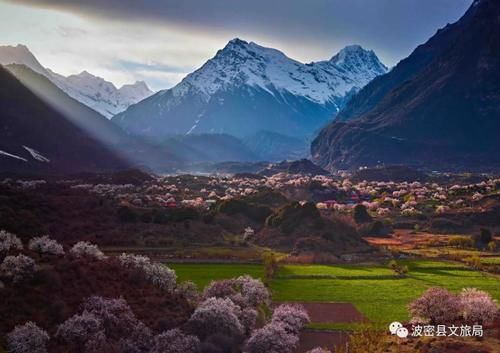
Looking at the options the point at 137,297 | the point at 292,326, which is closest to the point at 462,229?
the point at 292,326

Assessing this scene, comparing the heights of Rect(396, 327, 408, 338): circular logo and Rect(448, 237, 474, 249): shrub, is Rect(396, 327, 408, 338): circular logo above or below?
below

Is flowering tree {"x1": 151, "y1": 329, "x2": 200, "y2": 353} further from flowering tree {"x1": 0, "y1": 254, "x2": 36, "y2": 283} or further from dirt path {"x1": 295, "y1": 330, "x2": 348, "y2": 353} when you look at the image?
flowering tree {"x1": 0, "y1": 254, "x2": 36, "y2": 283}

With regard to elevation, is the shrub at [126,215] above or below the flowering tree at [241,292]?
above

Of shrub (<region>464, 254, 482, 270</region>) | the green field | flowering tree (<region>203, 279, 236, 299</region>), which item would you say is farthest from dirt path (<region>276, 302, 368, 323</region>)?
shrub (<region>464, 254, 482, 270</region>)

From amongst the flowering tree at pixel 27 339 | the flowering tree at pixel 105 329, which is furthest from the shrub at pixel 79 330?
the flowering tree at pixel 27 339

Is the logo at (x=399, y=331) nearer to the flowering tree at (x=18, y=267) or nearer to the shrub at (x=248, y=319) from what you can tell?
the shrub at (x=248, y=319)

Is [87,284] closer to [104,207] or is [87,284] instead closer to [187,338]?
[187,338]
